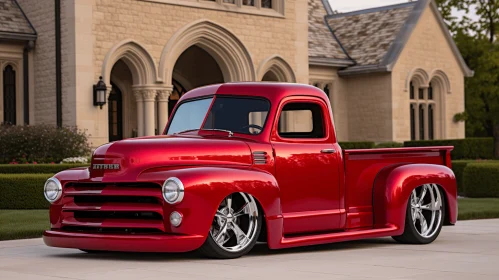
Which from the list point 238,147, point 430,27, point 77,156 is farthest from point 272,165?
point 430,27

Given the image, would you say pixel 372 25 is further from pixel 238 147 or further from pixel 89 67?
pixel 238 147

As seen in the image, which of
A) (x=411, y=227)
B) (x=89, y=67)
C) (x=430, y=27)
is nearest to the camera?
(x=411, y=227)

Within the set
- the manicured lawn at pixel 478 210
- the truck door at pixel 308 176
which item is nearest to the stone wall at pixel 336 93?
the manicured lawn at pixel 478 210

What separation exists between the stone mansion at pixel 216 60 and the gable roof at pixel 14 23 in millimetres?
35

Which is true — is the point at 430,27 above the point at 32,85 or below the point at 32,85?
above

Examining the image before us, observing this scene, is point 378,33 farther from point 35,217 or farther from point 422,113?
point 35,217

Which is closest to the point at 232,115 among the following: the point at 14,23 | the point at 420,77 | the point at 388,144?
the point at 14,23

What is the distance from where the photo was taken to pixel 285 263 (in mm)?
7805

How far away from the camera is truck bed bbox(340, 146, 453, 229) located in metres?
9.29

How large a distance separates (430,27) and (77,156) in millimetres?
16504

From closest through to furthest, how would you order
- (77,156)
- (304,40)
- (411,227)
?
(411,227)
(77,156)
(304,40)

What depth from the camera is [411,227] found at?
9641mm

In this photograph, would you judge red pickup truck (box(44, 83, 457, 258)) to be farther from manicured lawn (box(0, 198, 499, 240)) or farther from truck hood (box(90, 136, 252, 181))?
manicured lawn (box(0, 198, 499, 240))

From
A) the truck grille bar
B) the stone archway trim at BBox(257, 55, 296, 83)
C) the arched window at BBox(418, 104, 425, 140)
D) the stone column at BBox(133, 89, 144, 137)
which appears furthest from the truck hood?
the arched window at BBox(418, 104, 425, 140)
